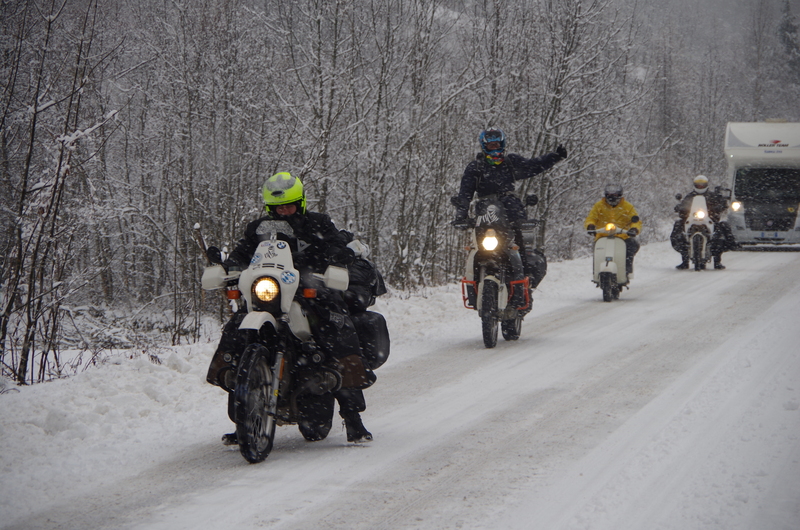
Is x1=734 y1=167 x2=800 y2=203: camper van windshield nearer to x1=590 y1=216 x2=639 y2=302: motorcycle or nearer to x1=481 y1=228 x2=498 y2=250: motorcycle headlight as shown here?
x1=590 y1=216 x2=639 y2=302: motorcycle

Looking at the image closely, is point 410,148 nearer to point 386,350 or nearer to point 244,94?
point 244,94

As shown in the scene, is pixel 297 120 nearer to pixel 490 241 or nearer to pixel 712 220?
pixel 490 241

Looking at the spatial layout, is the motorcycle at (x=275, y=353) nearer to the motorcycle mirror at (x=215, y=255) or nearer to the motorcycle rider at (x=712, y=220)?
the motorcycle mirror at (x=215, y=255)

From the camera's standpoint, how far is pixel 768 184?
75.8 feet

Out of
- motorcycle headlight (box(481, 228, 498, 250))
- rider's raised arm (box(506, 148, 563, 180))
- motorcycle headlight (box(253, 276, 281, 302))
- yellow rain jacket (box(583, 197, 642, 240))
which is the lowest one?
motorcycle headlight (box(253, 276, 281, 302))

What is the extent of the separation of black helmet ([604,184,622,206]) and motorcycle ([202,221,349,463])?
31.2 feet

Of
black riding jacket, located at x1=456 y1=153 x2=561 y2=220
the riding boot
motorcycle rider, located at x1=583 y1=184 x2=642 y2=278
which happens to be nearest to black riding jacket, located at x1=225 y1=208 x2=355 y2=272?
the riding boot

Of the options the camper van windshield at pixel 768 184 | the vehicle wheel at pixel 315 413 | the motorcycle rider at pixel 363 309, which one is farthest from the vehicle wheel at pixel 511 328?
the camper van windshield at pixel 768 184

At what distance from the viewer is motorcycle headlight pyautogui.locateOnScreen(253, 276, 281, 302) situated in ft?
14.2

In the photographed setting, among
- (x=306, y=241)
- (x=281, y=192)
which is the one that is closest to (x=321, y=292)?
(x=306, y=241)

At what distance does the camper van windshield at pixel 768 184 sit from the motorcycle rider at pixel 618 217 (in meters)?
11.9

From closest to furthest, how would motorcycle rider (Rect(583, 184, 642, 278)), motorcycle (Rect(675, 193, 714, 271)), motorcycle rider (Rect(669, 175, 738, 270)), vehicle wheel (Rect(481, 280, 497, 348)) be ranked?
vehicle wheel (Rect(481, 280, 497, 348)), motorcycle rider (Rect(583, 184, 642, 278)), motorcycle (Rect(675, 193, 714, 271)), motorcycle rider (Rect(669, 175, 738, 270))

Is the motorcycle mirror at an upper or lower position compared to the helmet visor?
lower

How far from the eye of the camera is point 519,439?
194 inches
